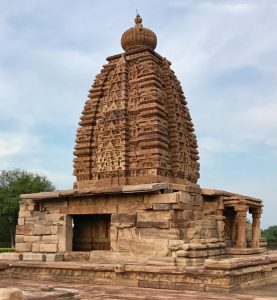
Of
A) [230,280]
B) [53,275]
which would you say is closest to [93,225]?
[53,275]

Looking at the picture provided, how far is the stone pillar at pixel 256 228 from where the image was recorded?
547 inches

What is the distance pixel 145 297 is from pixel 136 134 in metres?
6.54

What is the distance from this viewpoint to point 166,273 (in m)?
9.43

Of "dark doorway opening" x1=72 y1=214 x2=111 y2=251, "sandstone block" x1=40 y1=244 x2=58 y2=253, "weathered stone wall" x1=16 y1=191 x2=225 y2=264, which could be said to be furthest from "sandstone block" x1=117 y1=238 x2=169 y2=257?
"sandstone block" x1=40 y1=244 x2=58 y2=253

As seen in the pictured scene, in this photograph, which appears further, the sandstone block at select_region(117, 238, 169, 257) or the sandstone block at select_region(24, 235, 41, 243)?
the sandstone block at select_region(24, 235, 41, 243)

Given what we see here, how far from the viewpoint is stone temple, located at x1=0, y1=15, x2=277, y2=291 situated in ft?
33.2

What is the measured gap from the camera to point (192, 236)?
10797mm

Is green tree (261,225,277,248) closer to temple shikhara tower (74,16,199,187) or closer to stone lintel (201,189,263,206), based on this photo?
stone lintel (201,189,263,206)

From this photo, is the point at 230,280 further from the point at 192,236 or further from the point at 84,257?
the point at 84,257

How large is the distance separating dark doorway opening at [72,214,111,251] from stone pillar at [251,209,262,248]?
4.93 meters

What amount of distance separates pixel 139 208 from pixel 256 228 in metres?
5.03

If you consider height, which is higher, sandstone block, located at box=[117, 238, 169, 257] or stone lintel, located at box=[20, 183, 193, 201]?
stone lintel, located at box=[20, 183, 193, 201]

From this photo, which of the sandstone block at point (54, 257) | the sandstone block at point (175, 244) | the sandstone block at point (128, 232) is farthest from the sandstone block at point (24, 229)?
the sandstone block at point (175, 244)

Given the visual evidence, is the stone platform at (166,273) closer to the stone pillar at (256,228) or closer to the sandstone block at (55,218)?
the sandstone block at (55,218)
